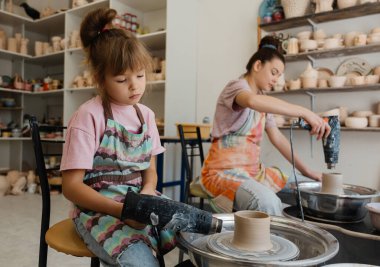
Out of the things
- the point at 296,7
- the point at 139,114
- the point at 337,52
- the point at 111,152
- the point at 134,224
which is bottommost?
the point at 134,224

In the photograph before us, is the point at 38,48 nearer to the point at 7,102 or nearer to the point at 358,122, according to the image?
the point at 7,102

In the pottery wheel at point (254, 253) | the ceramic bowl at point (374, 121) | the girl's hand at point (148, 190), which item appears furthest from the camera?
the ceramic bowl at point (374, 121)

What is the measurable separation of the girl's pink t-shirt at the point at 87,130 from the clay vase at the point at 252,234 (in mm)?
457

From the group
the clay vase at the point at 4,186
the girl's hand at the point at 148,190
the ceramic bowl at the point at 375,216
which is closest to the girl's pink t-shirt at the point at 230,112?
the girl's hand at the point at 148,190

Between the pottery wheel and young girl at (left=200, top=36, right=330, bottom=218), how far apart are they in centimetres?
57

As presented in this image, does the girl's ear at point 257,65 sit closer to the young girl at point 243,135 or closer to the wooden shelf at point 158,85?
the young girl at point 243,135

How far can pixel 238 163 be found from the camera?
57.1 inches

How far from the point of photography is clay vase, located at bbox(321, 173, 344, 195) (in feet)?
3.17

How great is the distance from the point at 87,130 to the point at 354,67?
230cm

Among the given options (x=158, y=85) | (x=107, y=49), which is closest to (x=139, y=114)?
(x=107, y=49)

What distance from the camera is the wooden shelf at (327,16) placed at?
7.67 feet

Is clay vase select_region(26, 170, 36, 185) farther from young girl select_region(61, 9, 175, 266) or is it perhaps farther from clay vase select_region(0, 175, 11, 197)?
young girl select_region(61, 9, 175, 266)

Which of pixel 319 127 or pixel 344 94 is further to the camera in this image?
pixel 344 94

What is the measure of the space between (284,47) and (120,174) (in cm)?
215
